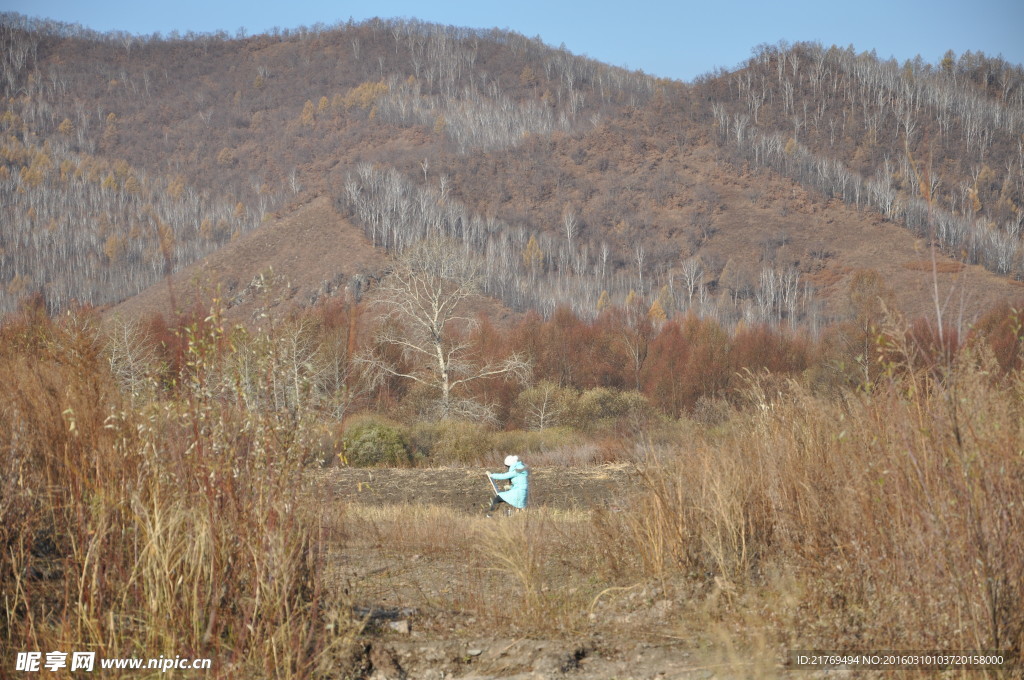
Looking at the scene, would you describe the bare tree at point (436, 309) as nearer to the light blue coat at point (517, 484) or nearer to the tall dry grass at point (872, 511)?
the light blue coat at point (517, 484)

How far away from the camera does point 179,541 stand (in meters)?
4.27

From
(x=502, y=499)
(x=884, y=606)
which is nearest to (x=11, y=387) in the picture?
(x=884, y=606)

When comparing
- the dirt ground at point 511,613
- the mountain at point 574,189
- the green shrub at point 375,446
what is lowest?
the green shrub at point 375,446

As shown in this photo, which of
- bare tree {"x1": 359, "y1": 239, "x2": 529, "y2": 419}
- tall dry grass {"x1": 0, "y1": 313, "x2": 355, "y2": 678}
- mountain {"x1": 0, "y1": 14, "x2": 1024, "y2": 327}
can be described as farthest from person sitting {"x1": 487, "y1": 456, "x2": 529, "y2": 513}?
mountain {"x1": 0, "y1": 14, "x2": 1024, "y2": 327}

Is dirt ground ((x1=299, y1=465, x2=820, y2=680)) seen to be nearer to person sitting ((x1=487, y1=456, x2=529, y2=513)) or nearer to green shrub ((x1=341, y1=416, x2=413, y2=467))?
person sitting ((x1=487, y1=456, x2=529, y2=513))

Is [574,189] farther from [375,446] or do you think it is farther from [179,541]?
[179,541]

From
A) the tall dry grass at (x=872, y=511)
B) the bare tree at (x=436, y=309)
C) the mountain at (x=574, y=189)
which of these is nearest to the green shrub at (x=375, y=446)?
the bare tree at (x=436, y=309)

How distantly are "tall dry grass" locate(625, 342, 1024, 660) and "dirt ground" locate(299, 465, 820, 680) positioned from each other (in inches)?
17.8

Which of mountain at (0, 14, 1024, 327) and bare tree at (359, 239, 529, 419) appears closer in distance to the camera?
bare tree at (359, 239, 529, 419)

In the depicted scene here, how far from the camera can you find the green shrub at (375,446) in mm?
22750

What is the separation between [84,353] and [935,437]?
485cm

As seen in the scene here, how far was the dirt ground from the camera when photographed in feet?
15.4

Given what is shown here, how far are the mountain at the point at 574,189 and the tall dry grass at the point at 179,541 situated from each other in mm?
62072

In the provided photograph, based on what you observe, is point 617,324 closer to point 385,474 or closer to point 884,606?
point 385,474
